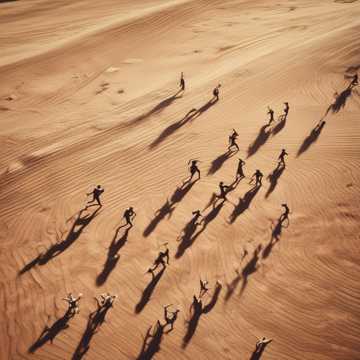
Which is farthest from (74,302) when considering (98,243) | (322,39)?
(322,39)

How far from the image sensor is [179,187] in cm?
1030

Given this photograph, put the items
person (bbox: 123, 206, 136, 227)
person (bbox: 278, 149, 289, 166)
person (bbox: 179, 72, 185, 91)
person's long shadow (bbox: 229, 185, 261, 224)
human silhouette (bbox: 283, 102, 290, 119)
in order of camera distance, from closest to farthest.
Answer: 1. person (bbox: 123, 206, 136, 227)
2. person's long shadow (bbox: 229, 185, 261, 224)
3. person (bbox: 278, 149, 289, 166)
4. human silhouette (bbox: 283, 102, 290, 119)
5. person (bbox: 179, 72, 185, 91)

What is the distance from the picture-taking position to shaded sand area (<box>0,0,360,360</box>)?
7.33 metres

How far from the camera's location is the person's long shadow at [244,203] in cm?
943

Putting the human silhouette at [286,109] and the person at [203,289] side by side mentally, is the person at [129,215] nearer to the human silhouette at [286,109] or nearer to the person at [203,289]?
the person at [203,289]

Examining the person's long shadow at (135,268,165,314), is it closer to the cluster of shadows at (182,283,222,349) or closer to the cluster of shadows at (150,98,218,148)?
the cluster of shadows at (182,283,222,349)

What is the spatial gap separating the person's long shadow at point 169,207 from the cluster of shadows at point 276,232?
2600mm

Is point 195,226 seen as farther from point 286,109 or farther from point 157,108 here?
point 286,109

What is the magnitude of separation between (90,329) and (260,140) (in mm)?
7746

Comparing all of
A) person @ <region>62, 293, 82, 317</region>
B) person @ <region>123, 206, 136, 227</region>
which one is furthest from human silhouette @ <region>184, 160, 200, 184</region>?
person @ <region>62, 293, 82, 317</region>

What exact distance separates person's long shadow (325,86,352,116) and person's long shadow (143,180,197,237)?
623cm

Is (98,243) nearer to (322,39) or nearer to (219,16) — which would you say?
(322,39)

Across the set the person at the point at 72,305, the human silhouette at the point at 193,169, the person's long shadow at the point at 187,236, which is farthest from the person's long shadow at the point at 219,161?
the person at the point at 72,305

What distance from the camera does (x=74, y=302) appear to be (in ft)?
24.0
